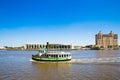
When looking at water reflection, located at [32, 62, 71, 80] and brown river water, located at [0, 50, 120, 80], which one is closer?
brown river water, located at [0, 50, 120, 80]

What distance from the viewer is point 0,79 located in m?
39.2

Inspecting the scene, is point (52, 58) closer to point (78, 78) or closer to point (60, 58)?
point (60, 58)

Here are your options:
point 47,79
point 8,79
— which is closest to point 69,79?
point 47,79

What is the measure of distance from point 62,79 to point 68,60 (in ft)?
111

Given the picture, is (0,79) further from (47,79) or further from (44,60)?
(44,60)

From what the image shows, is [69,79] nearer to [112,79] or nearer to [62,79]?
[62,79]

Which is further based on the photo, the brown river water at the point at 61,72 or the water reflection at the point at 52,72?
the water reflection at the point at 52,72

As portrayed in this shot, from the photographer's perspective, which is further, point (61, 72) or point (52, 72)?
point (52, 72)

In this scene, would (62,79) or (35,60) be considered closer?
(62,79)

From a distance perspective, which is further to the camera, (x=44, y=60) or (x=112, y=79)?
(x=44, y=60)

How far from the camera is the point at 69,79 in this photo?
39219 millimetres

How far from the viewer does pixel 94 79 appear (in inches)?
1538

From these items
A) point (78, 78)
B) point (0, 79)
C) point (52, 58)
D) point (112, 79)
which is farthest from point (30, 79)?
point (52, 58)

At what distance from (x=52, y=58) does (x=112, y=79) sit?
3525 cm
